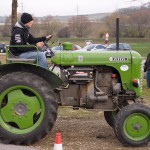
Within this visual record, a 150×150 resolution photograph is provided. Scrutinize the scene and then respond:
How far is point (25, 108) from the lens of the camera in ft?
22.4

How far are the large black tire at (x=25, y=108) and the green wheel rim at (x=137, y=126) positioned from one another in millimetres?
1149

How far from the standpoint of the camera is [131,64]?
730cm

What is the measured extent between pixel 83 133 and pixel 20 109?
1.44m

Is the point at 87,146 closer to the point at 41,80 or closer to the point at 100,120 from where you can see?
the point at 41,80

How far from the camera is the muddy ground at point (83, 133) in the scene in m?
6.86

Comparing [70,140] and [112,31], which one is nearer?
[70,140]

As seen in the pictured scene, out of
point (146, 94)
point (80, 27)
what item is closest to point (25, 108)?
point (146, 94)

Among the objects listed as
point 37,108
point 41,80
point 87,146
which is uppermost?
point 41,80

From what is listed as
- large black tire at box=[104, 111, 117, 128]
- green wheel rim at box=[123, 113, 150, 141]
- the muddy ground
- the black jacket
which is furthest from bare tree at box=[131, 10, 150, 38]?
green wheel rim at box=[123, 113, 150, 141]

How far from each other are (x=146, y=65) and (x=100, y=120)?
5.12m

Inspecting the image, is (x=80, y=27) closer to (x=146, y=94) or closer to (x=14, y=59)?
(x=146, y=94)

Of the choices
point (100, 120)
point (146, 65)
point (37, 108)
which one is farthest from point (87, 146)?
point (146, 65)

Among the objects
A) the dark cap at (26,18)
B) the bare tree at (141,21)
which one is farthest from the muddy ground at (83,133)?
the bare tree at (141,21)

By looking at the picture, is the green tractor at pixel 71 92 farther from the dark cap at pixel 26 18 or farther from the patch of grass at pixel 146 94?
the patch of grass at pixel 146 94
